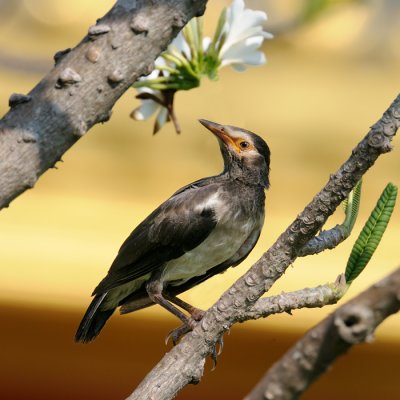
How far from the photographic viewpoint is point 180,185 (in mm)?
4930

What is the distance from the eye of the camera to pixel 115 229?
468 centimetres

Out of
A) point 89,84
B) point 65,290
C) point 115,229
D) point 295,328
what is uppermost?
point 115,229

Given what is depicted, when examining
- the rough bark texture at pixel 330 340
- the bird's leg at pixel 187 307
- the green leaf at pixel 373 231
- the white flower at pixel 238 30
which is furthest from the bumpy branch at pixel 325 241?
the bird's leg at pixel 187 307

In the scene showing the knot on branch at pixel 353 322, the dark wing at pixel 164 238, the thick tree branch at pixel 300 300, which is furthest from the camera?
the dark wing at pixel 164 238

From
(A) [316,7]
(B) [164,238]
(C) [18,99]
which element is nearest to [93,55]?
(C) [18,99]

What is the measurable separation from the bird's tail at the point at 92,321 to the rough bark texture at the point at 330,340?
6.38ft

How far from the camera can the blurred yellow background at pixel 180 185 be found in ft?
14.4

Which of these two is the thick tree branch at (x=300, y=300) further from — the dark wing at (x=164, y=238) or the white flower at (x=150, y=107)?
the dark wing at (x=164, y=238)

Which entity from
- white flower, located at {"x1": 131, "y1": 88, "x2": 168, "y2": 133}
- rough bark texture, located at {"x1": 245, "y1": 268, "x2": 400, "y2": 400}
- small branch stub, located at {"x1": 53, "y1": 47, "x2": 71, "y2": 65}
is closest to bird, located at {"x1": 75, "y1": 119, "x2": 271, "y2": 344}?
white flower, located at {"x1": 131, "y1": 88, "x2": 168, "y2": 133}

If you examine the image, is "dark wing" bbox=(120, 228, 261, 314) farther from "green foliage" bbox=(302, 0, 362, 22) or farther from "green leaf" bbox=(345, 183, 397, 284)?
"green leaf" bbox=(345, 183, 397, 284)

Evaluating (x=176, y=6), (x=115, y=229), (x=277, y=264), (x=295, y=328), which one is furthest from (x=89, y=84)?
(x=115, y=229)

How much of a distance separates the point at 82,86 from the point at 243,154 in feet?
5.44

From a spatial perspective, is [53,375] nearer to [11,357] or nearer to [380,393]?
[11,357]

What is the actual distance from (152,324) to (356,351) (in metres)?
0.94
